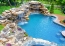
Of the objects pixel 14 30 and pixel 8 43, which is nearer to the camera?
pixel 8 43

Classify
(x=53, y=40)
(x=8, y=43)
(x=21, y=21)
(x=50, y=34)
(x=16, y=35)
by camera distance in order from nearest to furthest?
(x=8, y=43) → (x=16, y=35) → (x=53, y=40) → (x=50, y=34) → (x=21, y=21)

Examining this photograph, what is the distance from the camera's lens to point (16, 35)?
1648 centimetres

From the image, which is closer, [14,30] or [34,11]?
[14,30]

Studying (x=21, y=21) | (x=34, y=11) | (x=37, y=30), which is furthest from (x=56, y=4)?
(x=37, y=30)

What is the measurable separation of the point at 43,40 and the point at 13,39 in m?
3.61

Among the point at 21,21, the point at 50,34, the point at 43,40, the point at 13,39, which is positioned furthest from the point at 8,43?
the point at 21,21

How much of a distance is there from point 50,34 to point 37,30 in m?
1.94

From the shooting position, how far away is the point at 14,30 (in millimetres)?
17422

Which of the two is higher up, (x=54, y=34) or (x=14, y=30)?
(x=14, y=30)

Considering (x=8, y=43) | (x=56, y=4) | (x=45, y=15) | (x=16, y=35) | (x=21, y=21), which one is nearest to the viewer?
(x=8, y=43)

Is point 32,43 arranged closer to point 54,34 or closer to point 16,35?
point 16,35

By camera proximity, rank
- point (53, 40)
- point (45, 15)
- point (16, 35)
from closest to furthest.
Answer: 1. point (16, 35)
2. point (53, 40)
3. point (45, 15)

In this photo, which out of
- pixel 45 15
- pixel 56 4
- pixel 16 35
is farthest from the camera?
pixel 56 4

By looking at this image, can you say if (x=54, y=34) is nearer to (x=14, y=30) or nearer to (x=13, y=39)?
(x=14, y=30)
